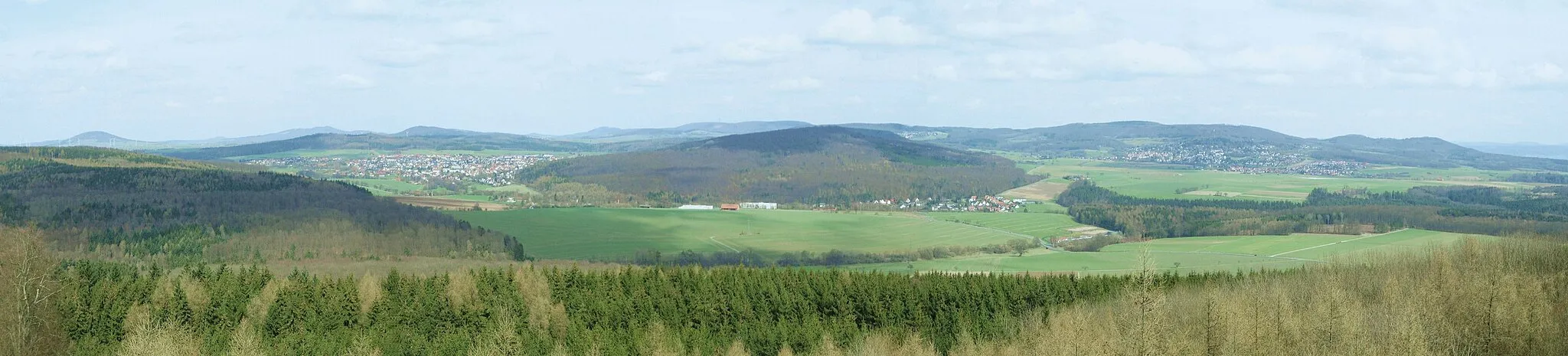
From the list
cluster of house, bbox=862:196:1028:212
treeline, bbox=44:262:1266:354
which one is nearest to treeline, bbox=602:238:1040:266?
treeline, bbox=44:262:1266:354

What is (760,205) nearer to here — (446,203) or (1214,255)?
(446,203)

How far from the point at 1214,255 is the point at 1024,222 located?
46.0 meters

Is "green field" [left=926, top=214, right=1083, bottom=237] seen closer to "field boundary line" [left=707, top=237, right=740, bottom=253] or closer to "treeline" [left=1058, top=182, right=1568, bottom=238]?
"treeline" [left=1058, top=182, right=1568, bottom=238]

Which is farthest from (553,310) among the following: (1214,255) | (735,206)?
(735,206)

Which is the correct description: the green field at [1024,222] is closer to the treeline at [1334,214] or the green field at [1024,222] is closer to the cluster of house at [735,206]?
the treeline at [1334,214]

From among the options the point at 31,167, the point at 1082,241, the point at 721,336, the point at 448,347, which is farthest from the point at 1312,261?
the point at 31,167

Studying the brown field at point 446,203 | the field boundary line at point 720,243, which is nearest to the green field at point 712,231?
→ the field boundary line at point 720,243

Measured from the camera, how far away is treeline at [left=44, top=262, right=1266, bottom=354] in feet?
188

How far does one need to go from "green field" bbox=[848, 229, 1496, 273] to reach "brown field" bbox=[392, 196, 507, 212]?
79.5 meters

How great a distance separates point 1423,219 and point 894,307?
99.2 metres

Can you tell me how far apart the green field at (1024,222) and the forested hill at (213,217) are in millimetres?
68701

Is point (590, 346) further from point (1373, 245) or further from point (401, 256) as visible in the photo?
point (1373, 245)

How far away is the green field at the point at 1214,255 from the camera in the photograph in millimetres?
98812

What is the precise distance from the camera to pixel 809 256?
117750 millimetres
